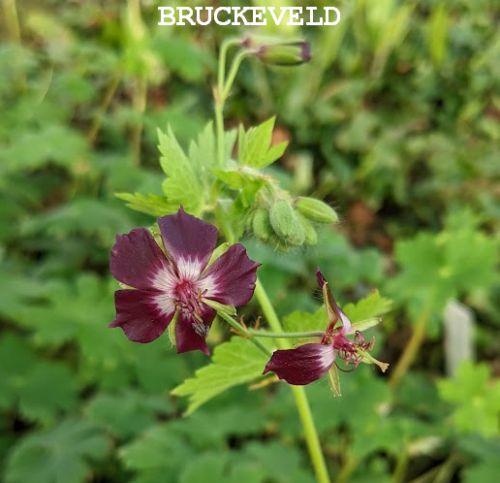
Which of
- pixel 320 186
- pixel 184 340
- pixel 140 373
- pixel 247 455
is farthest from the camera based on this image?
pixel 320 186

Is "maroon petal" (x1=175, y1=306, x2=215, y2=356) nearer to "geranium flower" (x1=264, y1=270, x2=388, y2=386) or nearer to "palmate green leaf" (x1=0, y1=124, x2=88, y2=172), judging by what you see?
"geranium flower" (x1=264, y1=270, x2=388, y2=386)

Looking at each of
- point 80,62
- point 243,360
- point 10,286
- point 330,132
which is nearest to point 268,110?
point 330,132

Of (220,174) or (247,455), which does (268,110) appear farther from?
(220,174)

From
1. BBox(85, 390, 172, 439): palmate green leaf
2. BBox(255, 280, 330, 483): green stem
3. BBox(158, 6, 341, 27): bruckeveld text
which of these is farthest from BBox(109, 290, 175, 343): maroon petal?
BBox(85, 390, 172, 439): palmate green leaf

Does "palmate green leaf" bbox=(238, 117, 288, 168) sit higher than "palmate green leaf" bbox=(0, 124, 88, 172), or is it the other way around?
"palmate green leaf" bbox=(238, 117, 288, 168)

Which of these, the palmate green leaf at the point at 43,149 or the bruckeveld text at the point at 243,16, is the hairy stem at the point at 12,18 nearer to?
the bruckeveld text at the point at 243,16
